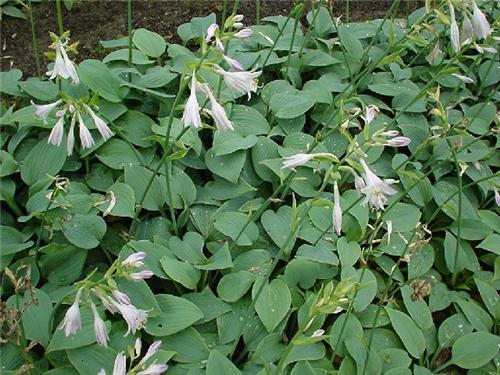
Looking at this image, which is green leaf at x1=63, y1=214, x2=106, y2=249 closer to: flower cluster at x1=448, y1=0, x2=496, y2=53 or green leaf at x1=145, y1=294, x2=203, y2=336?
green leaf at x1=145, y1=294, x2=203, y2=336

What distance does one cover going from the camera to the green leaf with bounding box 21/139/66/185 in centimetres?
329

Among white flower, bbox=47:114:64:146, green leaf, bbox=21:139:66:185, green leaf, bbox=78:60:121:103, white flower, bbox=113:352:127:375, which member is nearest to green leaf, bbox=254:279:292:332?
white flower, bbox=113:352:127:375

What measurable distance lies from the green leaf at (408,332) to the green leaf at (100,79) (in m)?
1.83

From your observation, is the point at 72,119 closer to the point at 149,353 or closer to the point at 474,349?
the point at 149,353

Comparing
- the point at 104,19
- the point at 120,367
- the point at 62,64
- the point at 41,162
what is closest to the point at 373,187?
the point at 120,367

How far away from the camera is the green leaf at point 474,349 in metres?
2.98

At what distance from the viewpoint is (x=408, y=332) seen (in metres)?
3.03

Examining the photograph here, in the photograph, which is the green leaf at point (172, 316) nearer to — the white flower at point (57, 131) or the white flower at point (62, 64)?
the white flower at point (57, 131)

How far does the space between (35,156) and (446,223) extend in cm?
225

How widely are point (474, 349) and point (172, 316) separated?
1.41 m

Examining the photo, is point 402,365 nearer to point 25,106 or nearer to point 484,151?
point 484,151

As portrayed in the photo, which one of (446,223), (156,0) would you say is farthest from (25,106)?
(446,223)

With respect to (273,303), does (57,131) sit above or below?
above

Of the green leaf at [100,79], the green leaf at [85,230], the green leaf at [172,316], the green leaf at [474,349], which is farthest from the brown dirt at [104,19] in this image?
the green leaf at [474,349]
